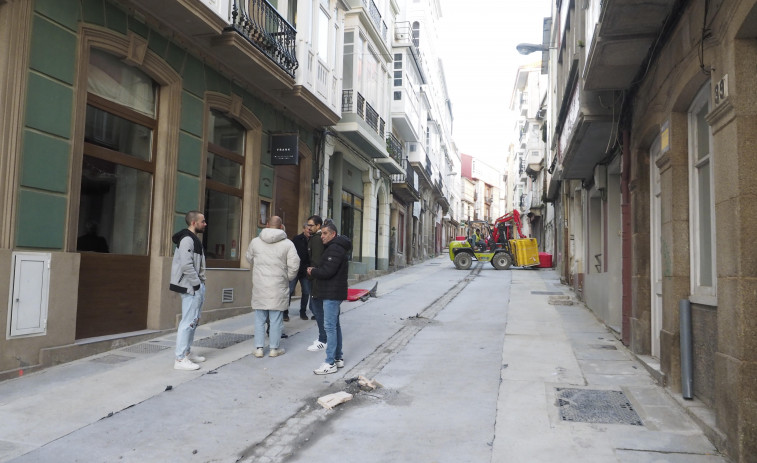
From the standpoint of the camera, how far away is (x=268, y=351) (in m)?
7.28

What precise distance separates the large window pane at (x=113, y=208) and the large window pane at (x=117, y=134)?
27 centimetres

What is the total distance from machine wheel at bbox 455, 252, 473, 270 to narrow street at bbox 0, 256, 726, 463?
17838mm

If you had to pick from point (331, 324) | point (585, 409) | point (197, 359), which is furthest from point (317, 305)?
point (585, 409)

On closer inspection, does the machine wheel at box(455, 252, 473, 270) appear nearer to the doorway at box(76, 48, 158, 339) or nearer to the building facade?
the building facade

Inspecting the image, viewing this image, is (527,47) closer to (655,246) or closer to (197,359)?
(655,246)

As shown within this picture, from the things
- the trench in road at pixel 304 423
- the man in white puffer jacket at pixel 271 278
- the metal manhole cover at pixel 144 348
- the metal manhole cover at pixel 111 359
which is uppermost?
the man in white puffer jacket at pixel 271 278

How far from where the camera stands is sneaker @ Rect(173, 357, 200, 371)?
622 cm

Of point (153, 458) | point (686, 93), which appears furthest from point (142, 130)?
point (686, 93)

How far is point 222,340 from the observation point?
8.03 metres

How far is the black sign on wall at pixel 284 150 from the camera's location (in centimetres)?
1136

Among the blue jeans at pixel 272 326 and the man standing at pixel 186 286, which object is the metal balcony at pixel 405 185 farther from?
the man standing at pixel 186 286

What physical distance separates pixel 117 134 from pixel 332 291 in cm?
408

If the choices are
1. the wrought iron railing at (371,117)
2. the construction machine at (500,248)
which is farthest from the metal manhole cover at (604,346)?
the construction machine at (500,248)

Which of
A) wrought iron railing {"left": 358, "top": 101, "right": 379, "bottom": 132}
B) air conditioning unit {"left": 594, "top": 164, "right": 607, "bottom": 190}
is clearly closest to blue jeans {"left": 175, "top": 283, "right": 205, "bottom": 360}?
air conditioning unit {"left": 594, "top": 164, "right": 607, "bottom": 190}
